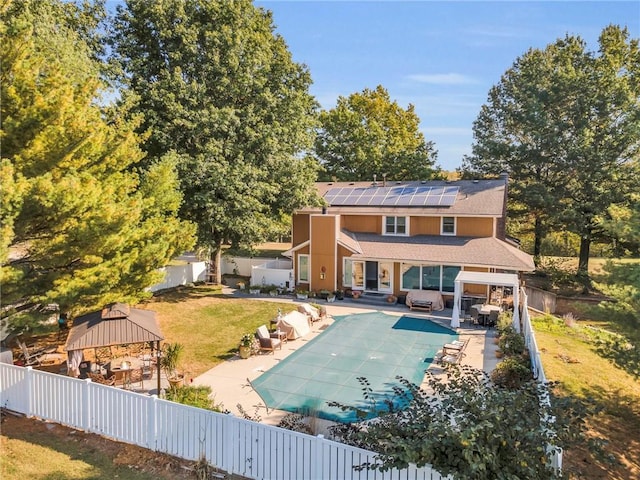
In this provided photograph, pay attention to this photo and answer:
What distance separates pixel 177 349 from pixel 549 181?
30599 mm

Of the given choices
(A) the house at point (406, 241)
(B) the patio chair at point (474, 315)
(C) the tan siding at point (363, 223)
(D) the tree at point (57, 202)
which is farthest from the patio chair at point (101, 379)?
(C) the tan siding at point (363, 223)

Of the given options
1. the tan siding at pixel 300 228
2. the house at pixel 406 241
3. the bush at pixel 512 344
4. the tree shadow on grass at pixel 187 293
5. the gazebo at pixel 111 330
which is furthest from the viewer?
the tan siding at pixel 300 228

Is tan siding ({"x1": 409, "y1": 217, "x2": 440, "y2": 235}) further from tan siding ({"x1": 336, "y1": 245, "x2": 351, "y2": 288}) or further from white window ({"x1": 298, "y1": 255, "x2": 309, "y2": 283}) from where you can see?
white window ({"x1": 298, "y1": 255, "x2": 309, "y2": 283})

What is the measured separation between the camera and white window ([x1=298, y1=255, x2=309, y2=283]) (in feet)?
87.6

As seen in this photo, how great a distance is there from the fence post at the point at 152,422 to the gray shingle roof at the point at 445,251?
1692 centimetres

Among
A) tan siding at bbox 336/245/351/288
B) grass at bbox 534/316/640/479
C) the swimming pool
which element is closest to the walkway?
the swimming pool

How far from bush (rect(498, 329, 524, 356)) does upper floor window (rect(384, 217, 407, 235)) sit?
11327 mm

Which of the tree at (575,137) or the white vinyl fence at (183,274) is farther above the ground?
the tree at (575,137)

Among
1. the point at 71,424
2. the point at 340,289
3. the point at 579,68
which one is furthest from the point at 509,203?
the point at 71,424

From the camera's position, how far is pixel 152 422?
29.1 feet

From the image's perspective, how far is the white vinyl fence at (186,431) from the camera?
24.5 feet

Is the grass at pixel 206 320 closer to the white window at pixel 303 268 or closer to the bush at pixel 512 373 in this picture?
the white window at pixel 303 268

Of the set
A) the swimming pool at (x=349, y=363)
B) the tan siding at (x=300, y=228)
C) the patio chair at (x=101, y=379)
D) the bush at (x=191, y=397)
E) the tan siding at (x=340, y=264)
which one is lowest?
the swimming pool at (x=349, y=363)

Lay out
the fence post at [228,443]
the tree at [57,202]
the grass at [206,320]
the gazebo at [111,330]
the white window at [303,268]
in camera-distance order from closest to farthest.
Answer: the fence post at [228,443] → the tree at [57,202] → the gazebo at [111,330] → the grass at [206,320] → the white window at [303,268]
